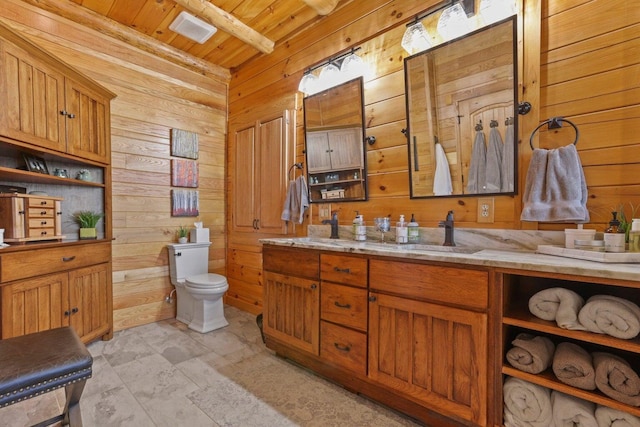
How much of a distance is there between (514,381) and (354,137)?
1.82 meters

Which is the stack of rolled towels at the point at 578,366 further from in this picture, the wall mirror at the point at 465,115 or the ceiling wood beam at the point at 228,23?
the ceiling wood beam at the point at 228,23

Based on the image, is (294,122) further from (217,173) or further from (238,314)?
(238,314)

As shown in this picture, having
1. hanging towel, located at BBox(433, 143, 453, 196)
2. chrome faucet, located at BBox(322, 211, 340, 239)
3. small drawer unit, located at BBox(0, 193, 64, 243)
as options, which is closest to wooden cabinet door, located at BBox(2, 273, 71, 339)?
small drawer unit, located at BBox(0, 193, 64, 243)

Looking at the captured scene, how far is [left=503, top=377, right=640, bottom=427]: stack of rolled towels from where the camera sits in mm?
1067

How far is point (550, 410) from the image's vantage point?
1.18m

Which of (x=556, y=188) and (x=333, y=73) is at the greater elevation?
(x=333, y=73)

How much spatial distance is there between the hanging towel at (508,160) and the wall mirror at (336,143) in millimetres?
945

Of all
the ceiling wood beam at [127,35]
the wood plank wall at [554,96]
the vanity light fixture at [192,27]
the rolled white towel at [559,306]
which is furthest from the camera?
the vanity light fixture at [192,27]

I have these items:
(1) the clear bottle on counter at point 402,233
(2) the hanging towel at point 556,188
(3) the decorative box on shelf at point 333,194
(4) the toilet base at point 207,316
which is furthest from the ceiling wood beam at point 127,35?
(2) the hanging towel at point 556,188

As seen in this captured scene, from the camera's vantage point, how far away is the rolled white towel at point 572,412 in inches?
43.3

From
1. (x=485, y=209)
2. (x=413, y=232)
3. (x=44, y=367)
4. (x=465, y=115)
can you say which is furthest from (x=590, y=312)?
(x=44, y=367)

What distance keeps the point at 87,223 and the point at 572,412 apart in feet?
10.8

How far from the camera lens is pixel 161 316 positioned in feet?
9.97

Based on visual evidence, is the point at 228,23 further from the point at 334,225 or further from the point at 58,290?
the point at 58,290
